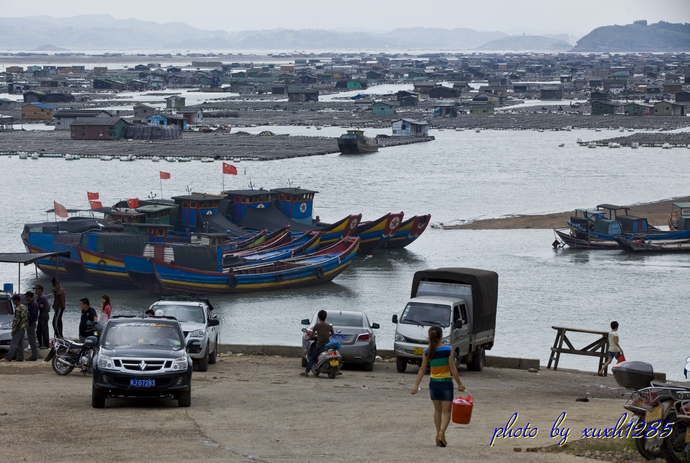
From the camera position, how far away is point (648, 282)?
43562 mm

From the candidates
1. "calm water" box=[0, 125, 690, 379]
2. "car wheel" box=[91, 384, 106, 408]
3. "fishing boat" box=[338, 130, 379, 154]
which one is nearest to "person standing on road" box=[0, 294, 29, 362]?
"car wheel" box=[91, 384, 106, 408]

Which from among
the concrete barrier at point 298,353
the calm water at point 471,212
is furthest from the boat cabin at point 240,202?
the concrete barrier at point 298,353

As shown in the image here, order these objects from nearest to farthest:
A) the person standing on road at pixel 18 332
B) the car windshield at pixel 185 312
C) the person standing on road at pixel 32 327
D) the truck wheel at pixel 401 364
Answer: the person standing on road at pixel 18 332, the person standing on road at pixel 32 327, the car windshield at pixel 185 312, the truck wheel at pixel 401 364

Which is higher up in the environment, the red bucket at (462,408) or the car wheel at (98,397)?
the red bucket at (462,408)

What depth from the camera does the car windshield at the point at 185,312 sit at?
64.1 feet

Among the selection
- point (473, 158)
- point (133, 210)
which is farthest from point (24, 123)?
point (133, 210)

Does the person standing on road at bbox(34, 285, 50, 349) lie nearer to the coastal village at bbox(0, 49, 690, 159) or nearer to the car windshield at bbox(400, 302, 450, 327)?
the car windshield at bbox(400, 302, 450, 327)

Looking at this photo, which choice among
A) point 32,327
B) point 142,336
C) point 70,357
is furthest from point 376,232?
point 142,336

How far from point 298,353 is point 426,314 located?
374cm

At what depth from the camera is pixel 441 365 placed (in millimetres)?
11727

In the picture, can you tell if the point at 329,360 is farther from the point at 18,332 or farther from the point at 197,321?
the point at 18,332

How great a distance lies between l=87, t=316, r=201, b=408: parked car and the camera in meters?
13.9

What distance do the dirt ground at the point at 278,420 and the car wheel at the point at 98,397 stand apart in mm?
178

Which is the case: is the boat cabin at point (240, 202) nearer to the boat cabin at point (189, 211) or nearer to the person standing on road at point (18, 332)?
the boat cabin at point (189, 211)
